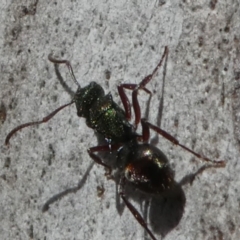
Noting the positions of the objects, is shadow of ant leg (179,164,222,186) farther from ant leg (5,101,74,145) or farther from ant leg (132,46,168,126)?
ant leg (5,101,74,145)

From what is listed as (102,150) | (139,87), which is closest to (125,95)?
(139,87)

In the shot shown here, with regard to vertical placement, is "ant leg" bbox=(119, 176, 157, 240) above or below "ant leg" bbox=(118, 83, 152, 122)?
below

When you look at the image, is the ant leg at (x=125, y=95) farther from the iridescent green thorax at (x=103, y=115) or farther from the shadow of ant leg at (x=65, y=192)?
the shadow of ant leg at (x=65, y=192)

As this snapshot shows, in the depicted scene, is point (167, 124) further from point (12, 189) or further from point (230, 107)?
point (12, 189)

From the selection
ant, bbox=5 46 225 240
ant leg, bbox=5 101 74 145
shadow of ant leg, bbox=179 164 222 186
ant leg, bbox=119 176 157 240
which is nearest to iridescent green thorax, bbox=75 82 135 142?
ant, bbox=5 46 225 240

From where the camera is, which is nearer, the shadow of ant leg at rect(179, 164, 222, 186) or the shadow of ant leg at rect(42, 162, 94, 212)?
the shadow of ant leg at rect(179, 164, 222, 186)

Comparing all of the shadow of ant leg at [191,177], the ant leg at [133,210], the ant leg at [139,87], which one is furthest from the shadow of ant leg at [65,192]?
the shadow of ant leg at [191,177]

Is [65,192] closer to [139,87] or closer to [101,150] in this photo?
[101,150]
